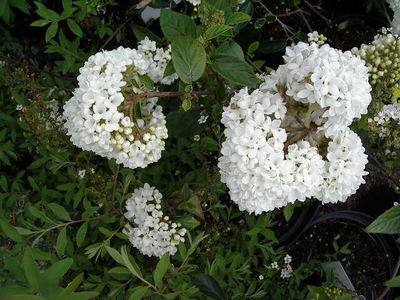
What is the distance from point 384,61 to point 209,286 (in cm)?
96

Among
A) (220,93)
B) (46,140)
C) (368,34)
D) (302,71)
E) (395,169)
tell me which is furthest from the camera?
(368,34)

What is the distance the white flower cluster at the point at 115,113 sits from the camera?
1077mm

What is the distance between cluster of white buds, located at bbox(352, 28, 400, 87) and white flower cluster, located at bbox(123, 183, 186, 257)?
2.83 feet

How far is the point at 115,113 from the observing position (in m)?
1.08

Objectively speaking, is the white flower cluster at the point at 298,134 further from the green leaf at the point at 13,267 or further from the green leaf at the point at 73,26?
the green leaf at the point at 73,26

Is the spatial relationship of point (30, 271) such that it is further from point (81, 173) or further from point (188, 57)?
point (81, 173)

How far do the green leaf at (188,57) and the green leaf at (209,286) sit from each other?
69 centimetres

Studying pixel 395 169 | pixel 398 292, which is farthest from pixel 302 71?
pixel 398 292

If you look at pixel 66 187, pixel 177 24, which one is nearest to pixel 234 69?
pixel 177 24

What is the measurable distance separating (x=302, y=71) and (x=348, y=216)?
125 centimetres

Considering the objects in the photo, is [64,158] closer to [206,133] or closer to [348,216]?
[206,133]

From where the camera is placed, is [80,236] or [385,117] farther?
[385,117]

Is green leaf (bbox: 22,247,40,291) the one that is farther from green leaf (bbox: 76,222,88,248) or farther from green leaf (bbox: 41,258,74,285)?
green leaf (bbox: 76,222,88,248)

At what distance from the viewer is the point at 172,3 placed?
1994 millimetres
